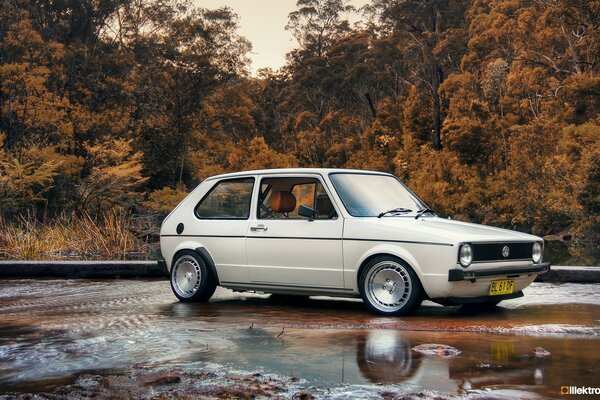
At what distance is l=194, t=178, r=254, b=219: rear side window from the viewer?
34.8ft

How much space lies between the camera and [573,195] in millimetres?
42312

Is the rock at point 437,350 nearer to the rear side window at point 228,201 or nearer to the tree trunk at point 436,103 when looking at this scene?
the rear side window at point 228,201

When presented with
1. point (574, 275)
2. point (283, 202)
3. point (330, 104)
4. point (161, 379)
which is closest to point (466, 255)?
point (283, 202)

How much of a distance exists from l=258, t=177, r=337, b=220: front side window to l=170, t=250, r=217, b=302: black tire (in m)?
1.02

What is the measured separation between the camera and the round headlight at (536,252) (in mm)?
9758

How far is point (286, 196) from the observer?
34.3ft

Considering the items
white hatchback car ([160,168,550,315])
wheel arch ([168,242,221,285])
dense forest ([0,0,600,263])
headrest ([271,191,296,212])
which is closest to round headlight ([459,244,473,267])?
white hatchback car ([160,168,550,315])

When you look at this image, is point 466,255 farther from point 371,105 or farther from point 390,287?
point 371,105

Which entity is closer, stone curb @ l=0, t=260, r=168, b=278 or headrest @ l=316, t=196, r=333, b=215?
headrest @ l=316, t=196, r=333, b=215

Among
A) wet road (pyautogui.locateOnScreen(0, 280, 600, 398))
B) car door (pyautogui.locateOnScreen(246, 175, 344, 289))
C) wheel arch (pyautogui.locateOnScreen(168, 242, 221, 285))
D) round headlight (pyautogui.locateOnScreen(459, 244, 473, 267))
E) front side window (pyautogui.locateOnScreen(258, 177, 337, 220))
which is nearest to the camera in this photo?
wet road (pyautogui.locateOnScreen(0, 280, 600, 398))

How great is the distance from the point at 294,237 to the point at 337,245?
61cm

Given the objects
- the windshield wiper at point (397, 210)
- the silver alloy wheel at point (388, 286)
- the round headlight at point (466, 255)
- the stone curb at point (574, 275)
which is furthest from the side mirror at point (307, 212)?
the stone curb at point (574, 275)

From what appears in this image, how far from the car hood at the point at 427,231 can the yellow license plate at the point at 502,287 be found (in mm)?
441

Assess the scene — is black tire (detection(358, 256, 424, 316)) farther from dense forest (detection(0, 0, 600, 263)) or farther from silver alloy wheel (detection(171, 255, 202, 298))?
dense forest (detection(0, 0, 600, 263))
